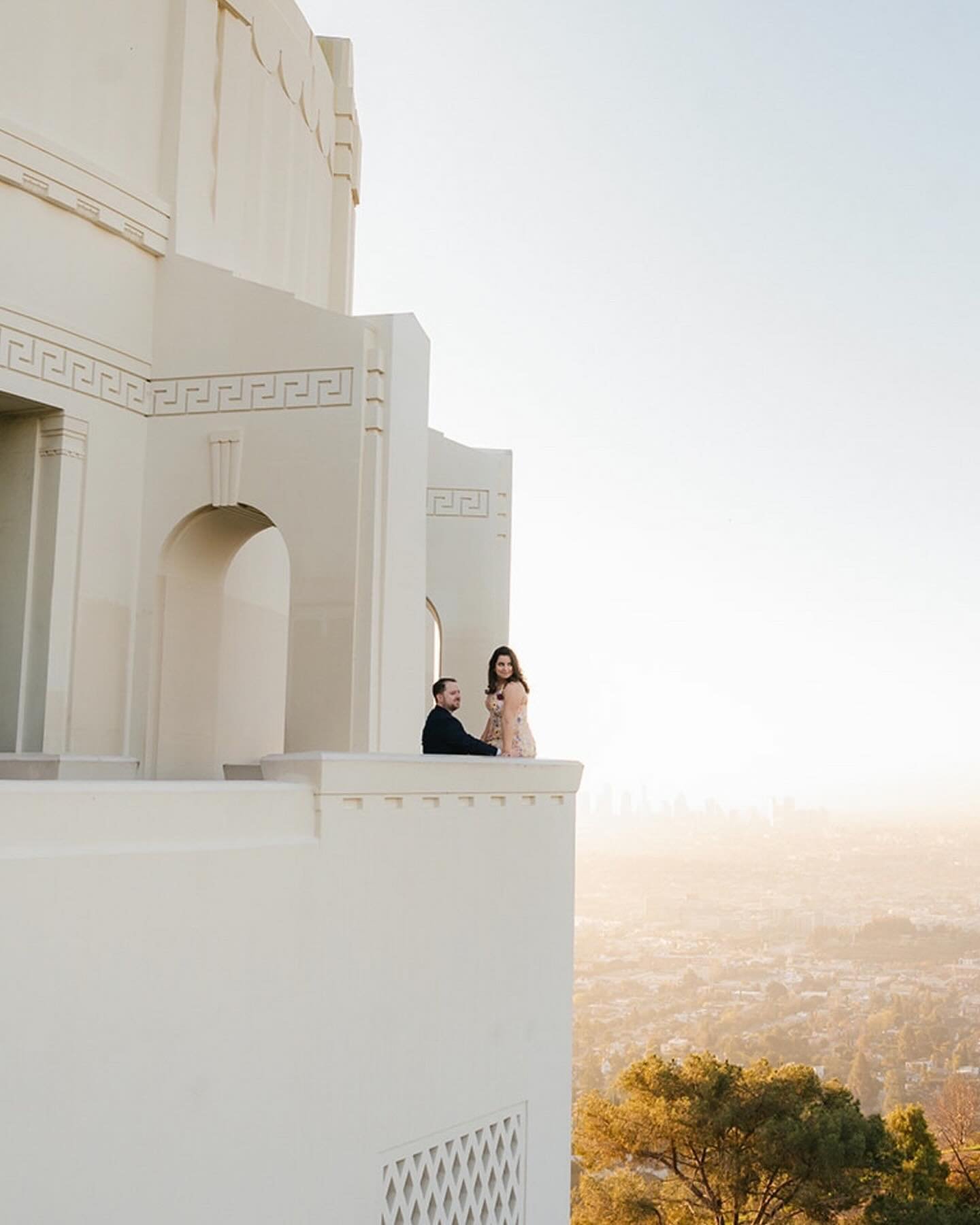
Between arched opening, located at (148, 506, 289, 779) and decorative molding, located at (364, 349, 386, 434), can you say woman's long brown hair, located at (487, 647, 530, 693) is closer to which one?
decorative molding, located at (364, 349, 386, 434)

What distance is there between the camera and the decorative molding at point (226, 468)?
7902 mm

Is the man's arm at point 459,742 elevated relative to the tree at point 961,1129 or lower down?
elevated

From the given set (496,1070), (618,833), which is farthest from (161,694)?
(618,833)

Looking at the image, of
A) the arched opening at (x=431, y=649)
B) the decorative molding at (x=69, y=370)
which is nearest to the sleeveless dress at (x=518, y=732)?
the decorative molding at (x=69, y=370)

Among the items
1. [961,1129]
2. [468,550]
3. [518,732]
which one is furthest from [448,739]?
[961,1129]

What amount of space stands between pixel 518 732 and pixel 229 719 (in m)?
2.21

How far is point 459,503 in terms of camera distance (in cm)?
1137

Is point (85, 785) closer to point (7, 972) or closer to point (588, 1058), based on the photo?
point (7, 972)

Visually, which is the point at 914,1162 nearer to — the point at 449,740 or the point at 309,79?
the point at 449,740

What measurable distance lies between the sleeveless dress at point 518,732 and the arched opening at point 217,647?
1869 millimetres

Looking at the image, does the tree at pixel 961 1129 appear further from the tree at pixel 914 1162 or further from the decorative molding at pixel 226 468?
the decorative molding at pixel 226 468

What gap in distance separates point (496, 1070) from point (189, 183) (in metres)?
5.75

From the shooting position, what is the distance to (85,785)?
14.3 feet

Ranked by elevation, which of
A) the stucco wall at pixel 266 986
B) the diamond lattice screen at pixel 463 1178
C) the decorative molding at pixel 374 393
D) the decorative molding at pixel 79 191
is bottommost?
the diamond lattice screen at pixel 463 1178
